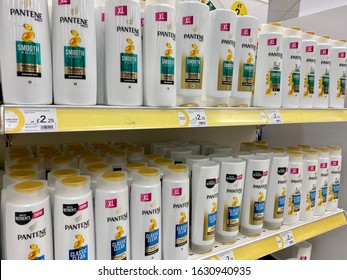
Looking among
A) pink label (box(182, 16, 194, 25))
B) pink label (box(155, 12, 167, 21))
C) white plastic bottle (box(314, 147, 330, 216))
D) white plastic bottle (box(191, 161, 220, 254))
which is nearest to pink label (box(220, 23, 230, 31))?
pink label (box(182, 16, 194, 25))

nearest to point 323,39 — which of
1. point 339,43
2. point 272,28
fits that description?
point 339,43

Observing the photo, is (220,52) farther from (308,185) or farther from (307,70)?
(308,185)

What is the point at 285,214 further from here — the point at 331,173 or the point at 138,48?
the point at 138,48

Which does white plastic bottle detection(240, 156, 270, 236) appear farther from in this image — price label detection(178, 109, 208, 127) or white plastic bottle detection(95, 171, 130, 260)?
white plastic bottle detection(95, 171, 130, 260)

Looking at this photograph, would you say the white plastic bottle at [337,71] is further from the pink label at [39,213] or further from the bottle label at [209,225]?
the pink label at [39,213]

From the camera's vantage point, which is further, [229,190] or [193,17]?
[229,190]

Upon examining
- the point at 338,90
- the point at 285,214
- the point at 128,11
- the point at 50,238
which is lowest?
the point at 285,214

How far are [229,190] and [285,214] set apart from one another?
0.35m

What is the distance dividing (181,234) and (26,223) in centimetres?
44

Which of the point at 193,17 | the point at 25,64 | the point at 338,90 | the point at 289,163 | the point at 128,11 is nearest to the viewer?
the point at 25,64

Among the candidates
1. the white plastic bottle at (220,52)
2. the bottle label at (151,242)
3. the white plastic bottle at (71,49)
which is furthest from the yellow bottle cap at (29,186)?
the white plastic bottle at (220,52)

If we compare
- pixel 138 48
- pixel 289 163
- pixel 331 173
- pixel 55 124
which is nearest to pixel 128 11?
pixel 138 48

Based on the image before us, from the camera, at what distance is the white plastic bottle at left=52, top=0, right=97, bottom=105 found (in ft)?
2.08

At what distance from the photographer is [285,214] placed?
1169mm
